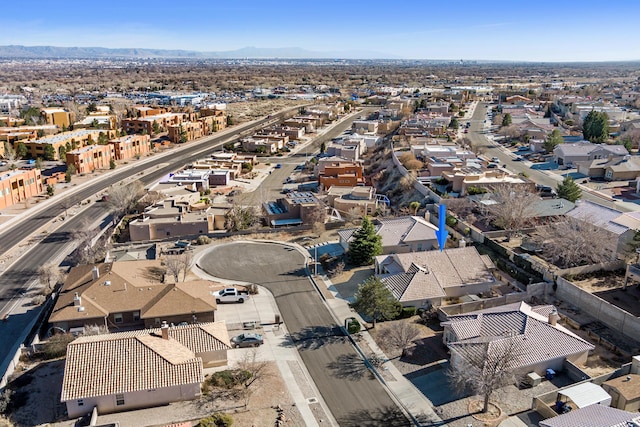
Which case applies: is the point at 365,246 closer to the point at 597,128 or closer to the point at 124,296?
the point at 124,296

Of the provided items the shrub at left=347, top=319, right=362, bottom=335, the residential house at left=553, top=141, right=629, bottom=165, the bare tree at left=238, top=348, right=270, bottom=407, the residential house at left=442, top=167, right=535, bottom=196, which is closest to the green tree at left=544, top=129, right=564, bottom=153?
the residential house at left=553, top=141, right=629, bottom=165

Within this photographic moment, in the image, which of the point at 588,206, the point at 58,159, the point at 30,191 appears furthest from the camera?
the point at 58,159

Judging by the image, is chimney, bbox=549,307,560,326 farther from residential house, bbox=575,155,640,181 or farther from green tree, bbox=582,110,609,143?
green tree, bbox=582,110,609,143

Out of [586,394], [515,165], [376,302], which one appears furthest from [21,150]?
[586,394]

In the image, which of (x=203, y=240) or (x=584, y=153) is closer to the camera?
(x=203, y=240)

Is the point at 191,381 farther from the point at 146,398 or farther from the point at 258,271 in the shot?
the point at 258,271

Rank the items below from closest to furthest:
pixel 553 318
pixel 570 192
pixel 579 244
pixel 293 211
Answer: pixel 553 318
pixel 579 244
pixel 570 192
pixel 293 211

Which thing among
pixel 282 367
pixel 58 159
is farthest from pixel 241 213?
pixel 58 159
